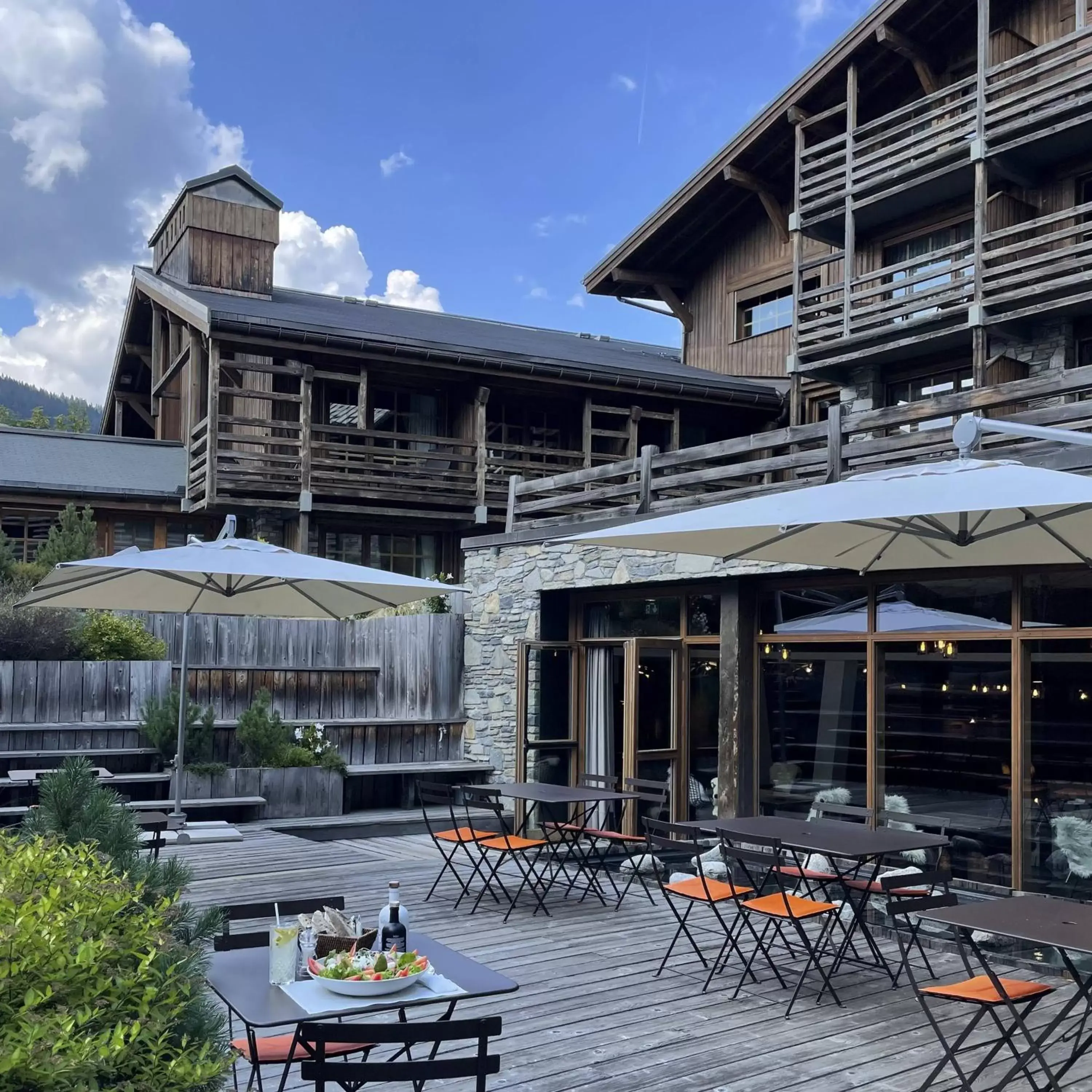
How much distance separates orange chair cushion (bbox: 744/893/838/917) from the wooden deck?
1.37 ft

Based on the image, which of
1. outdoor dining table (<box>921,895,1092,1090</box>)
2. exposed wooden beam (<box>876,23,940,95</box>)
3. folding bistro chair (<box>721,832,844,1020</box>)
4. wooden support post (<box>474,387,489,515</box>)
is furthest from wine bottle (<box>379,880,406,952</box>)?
wooden support post (<box>474,387,489,515</box>)

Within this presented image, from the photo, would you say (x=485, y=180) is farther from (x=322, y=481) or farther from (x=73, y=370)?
(x=73, y=370)

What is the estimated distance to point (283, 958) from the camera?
361 cm

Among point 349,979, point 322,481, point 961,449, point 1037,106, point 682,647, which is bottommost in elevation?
point 349,979

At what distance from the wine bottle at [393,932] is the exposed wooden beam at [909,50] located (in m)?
13.8

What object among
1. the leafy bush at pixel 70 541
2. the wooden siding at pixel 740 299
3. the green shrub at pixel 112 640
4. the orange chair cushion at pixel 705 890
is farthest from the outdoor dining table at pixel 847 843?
the wooden siding at pixel 740 299

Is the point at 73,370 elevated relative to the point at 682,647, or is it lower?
elevated

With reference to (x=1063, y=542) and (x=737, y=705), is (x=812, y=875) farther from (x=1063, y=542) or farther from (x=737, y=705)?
(x=737, y=705)

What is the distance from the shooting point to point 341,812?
475 inches

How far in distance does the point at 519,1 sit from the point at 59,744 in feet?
96.9

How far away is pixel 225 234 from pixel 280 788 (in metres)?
11.8

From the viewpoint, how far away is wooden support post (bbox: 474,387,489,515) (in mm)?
17875

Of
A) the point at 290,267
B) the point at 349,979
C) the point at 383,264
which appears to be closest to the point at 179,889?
the point at 349,979

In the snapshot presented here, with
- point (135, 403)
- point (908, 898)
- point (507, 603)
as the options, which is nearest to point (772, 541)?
point (908, 898)
